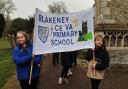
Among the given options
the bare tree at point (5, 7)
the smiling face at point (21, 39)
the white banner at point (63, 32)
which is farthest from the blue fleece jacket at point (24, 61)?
the bare tree at point (5, 7)

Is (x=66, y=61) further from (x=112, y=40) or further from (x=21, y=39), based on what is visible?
(x=21, y=39)

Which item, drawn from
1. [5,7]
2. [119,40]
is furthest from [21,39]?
[5,7]

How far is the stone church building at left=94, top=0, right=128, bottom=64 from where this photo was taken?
631 inches

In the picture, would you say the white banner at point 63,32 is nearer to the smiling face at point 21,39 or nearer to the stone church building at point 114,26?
the smiling face at point 21,39

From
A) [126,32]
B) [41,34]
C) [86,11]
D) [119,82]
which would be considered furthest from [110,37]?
[41,34]

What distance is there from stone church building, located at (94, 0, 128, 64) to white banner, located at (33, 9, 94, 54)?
5.81 metres

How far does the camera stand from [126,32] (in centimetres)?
1623

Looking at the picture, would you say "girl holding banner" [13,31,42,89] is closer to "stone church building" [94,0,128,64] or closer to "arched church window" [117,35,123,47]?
"stone church building" [94,0,128,64]

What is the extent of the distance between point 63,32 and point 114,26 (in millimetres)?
6589

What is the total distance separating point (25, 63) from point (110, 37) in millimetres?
7952

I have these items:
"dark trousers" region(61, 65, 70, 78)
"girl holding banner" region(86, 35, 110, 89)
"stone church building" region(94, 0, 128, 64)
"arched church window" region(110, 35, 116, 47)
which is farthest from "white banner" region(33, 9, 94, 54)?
"arched church window" region(110, 35, 116, 47)

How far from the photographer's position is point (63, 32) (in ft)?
33.0

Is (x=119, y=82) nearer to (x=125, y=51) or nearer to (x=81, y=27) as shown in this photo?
(x=125, y=51)

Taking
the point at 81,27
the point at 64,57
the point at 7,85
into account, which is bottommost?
the point at 7,85
